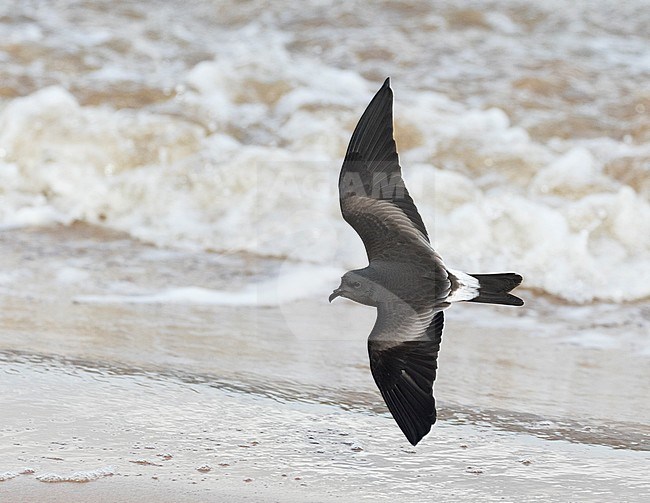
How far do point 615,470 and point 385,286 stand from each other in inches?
31.0

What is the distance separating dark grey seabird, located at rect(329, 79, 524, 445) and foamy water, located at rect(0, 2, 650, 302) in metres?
2.18

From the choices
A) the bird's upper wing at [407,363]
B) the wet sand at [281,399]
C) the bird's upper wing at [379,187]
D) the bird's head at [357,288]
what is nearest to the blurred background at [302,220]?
the wet sand at [281,399]

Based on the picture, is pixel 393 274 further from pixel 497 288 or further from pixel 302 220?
pixel 302 220

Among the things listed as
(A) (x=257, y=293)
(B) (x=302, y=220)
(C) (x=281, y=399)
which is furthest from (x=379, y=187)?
(B) (x=302, y=220)

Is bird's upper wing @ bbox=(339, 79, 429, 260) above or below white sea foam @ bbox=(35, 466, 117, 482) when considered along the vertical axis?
above

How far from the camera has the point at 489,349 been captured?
13.3 ft

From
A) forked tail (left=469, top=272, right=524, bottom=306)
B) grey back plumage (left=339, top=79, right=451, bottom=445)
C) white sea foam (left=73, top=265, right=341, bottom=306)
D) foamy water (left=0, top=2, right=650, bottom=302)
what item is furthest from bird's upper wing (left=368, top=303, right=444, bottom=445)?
foamy water (left=0, top=2, right=650, bottom=302)

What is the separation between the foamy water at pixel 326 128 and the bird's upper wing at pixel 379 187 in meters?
2.22

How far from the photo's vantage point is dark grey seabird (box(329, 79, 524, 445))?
264 cm

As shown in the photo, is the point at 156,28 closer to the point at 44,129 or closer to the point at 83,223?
the point at 44,129

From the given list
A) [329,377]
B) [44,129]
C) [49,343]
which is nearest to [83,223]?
[44,129]

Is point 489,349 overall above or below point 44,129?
below

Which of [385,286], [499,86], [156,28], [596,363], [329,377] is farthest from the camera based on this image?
[156,28]

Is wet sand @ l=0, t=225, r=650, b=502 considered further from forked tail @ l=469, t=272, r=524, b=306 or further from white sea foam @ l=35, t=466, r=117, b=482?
forked tail @ l=469, t=272, r=524, b=306
